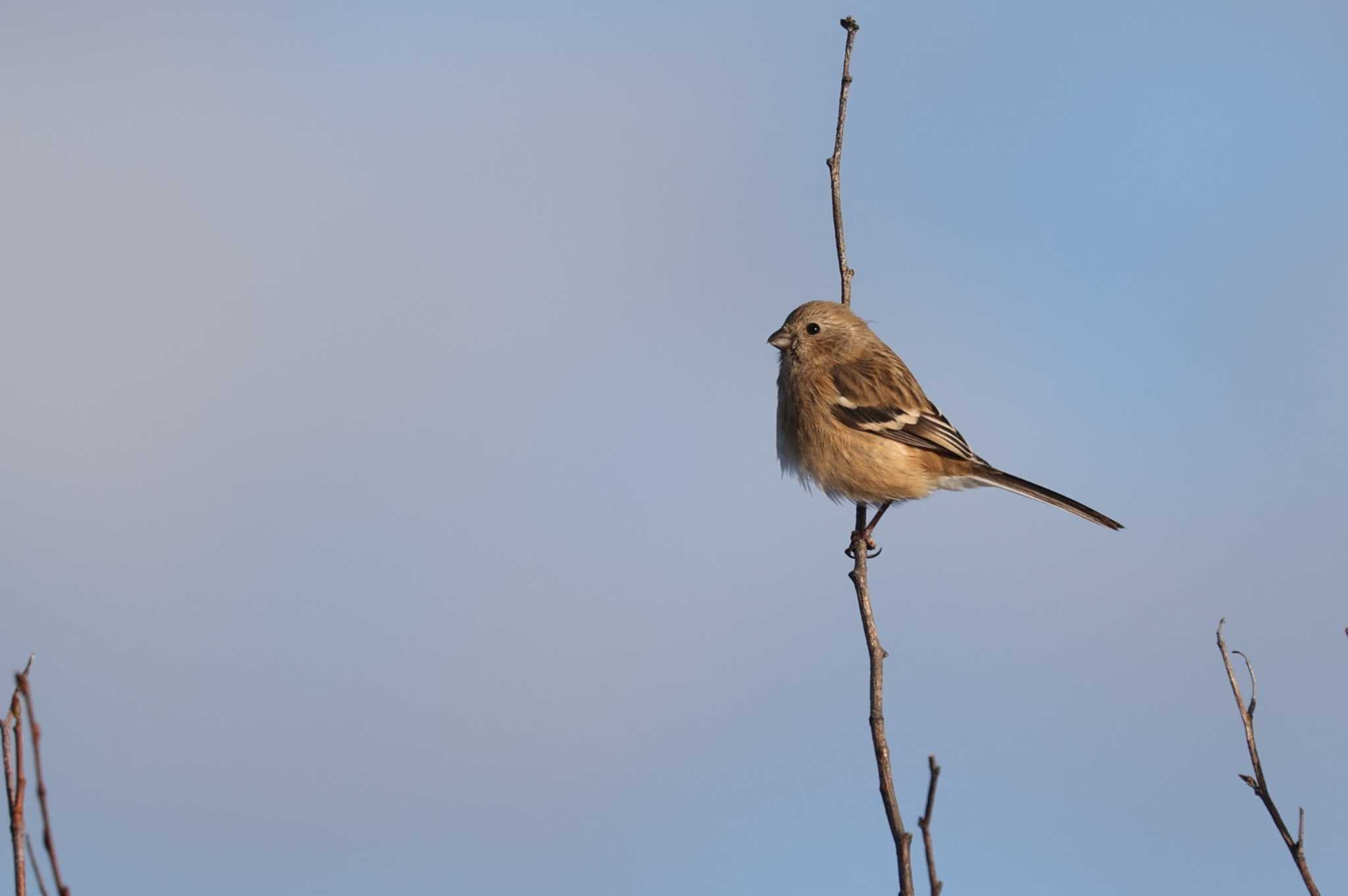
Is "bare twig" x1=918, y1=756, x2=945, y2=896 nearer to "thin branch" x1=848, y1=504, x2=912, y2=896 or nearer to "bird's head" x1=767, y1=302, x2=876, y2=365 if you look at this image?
"thin branch" x1=848, y1=504, x2=912, y2=896

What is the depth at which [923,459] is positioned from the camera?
8891 mm

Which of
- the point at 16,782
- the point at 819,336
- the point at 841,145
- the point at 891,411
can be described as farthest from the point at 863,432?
the point at 16,782


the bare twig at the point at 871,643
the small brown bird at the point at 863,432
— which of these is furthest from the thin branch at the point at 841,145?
the small brown bird at the point at 863,432

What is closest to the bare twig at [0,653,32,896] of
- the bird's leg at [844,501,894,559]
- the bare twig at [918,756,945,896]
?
the bare twig at [918,756,945,896]

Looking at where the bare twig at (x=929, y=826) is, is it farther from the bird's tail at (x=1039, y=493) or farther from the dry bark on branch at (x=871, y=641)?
the bird's tail at (x=1039, y=493)

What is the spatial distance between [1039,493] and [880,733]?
451 cm

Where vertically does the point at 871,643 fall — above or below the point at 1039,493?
below

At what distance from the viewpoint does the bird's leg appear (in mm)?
8164

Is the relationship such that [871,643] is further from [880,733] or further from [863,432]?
[863,432]

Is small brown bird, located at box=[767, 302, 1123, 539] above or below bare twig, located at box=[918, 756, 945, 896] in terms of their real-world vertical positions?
above

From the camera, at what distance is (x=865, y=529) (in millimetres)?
8602

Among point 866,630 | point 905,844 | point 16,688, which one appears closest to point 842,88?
point 866,630

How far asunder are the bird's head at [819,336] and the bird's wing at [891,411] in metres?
0.17

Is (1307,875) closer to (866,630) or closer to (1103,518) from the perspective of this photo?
(866,630)
